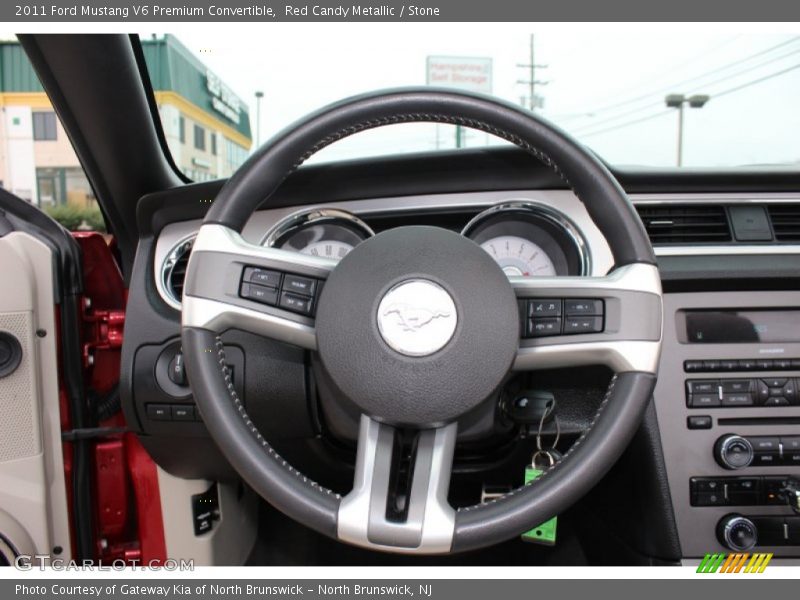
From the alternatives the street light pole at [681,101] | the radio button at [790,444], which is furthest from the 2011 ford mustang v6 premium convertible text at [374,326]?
the street light pole at [681,101]

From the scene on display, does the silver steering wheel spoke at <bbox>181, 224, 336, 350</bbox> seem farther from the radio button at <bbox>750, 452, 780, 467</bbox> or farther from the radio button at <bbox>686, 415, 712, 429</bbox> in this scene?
the radio button at <bbox>750, 452, 780, 467</bbox>

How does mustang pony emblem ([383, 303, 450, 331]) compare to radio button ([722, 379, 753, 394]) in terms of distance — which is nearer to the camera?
mustang pony emblem ([383, 303, 450, 331])

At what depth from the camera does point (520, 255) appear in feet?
4.53

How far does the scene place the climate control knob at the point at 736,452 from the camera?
1.35m

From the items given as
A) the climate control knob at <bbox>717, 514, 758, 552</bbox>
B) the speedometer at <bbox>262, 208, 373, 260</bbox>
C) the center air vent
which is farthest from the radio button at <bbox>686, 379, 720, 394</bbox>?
the center air vent

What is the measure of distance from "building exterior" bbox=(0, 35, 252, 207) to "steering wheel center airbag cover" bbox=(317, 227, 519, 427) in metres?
0.72

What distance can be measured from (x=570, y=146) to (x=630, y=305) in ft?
0.88

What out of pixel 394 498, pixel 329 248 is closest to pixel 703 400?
pixel 394 498

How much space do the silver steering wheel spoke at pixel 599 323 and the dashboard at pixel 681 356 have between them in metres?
0.35

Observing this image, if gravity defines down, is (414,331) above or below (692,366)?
above

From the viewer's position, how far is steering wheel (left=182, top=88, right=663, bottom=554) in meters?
0.93

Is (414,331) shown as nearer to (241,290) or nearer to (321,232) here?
(241,290)

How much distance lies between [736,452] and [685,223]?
0.52m

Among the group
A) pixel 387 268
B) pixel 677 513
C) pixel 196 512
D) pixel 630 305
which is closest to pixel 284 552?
pixel 196 512
